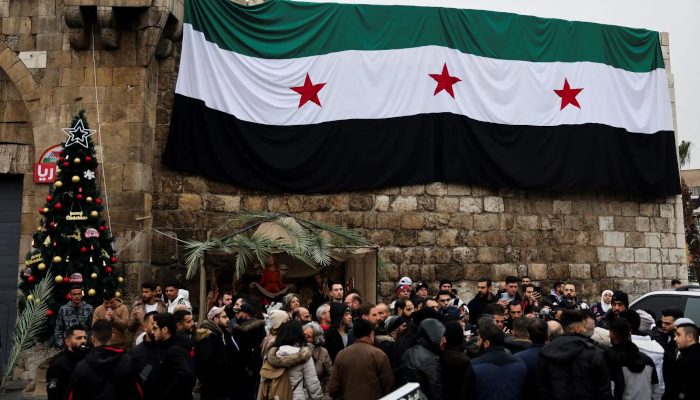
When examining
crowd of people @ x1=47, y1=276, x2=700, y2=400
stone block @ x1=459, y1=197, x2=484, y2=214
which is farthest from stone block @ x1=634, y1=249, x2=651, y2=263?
crowd of people @ x1=47, y1=276, x2=700, y2=400

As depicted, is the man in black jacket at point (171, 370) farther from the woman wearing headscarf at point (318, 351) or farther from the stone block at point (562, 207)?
the stone block at point (562, 207)

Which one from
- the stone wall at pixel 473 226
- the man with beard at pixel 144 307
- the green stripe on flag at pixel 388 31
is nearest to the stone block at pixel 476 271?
the stone wall at pixel 473 226

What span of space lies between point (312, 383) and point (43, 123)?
25.0 feet

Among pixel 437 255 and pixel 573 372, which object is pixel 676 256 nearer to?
pixel 437 255

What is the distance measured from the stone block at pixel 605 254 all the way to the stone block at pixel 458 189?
2.98 meters

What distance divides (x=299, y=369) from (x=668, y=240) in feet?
36.7

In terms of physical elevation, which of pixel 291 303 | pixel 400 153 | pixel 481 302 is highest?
pixel 400 153

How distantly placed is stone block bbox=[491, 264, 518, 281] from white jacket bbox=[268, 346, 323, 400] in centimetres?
776

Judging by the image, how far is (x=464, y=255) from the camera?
13.3m

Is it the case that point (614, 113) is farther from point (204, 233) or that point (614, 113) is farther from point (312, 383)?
point (312, 383)

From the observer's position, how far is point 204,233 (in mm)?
12273

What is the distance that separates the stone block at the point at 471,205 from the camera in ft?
43.8

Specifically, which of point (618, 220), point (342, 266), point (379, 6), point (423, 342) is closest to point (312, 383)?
point (423, 342)

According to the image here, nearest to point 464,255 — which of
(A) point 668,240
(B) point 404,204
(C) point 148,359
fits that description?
(B) point 404,204
